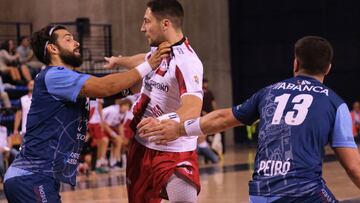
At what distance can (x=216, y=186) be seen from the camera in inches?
541

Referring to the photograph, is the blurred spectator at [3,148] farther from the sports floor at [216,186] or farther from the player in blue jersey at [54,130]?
the player in blue jersey at [54,130]

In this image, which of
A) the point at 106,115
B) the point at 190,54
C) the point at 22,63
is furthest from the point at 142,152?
the point at 22,63

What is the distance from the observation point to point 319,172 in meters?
5.02

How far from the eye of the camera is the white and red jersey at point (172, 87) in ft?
21.6

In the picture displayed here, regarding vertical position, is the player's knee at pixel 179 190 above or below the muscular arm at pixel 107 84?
below

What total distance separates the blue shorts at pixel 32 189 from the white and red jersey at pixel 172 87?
113cm

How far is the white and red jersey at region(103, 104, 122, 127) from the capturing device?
59.4 feet

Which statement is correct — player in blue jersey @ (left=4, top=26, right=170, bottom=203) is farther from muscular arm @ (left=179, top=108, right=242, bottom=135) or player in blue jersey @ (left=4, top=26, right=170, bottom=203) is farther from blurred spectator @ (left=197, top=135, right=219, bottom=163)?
blurred spectator @ (left=197, top=135, right=219, bottom=163)

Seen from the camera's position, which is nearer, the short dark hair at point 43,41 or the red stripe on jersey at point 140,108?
the short dark hair at point 43,41

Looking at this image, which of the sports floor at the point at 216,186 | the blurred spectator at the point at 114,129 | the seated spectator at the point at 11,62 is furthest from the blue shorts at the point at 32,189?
the seated spectator at the point at 11,62

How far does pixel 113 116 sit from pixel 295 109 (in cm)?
1335

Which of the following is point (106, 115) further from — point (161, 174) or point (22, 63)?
point (161, 174)

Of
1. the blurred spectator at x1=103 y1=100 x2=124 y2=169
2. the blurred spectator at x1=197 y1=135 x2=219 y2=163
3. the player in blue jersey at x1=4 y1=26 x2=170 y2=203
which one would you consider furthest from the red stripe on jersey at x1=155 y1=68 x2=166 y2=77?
the blurred spectator at x1=197 y1=135 x2=219 y2=163

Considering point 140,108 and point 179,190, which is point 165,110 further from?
point 179,190
